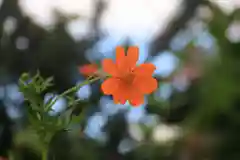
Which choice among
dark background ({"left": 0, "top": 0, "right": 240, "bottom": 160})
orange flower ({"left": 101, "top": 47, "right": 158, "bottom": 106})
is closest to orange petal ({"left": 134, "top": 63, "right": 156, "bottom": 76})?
orange flower ({"left": 101, "top": 47, "right": 158, "bottom": 106})

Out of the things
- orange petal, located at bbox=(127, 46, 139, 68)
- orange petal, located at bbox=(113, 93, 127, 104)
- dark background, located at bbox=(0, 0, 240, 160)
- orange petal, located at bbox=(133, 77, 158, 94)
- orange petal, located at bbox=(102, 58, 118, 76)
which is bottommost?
orange petal, located at bbox=(113, 93, 127, 104)

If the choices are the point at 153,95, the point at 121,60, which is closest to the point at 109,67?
the point at 121,60

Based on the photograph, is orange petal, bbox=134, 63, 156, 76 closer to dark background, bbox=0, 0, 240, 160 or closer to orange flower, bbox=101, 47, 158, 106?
orange flower, bbox=101, 47, 158, 106

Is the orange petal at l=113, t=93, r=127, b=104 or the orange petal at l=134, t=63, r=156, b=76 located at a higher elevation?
the orange petal at l=134, t=63, r=156, b=76

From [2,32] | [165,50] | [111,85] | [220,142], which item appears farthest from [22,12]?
[111,85]

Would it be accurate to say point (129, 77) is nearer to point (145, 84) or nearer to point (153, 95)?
point (145, 84)

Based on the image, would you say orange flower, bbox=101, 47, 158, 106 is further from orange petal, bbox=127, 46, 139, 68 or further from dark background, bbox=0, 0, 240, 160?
dark background, bbox=0, 0, 240, 160

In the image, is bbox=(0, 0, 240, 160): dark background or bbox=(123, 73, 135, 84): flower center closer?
bbox=(123, 73, 135, 84): flower center
